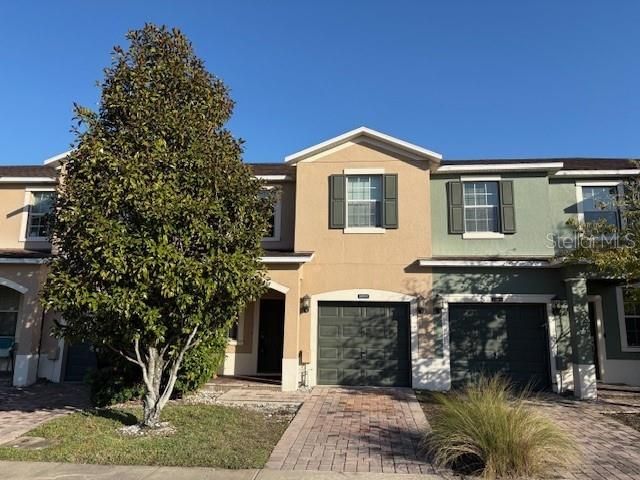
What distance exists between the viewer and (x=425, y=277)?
13.5 meters

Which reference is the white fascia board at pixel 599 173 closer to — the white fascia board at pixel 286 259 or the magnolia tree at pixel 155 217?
the white fascia board at pixel 286 259

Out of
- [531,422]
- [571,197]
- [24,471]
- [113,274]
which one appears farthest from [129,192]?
[571,197]

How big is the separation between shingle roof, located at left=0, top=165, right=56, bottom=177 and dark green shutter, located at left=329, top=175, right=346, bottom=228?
9.24 metres

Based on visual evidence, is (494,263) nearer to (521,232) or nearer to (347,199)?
(521,232)

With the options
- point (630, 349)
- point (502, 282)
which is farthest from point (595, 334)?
point (502, 282)

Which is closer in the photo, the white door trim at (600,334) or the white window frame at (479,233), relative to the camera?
the white window frame at (479,233)

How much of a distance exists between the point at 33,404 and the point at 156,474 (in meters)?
6.43

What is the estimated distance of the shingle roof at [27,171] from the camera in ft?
52.3

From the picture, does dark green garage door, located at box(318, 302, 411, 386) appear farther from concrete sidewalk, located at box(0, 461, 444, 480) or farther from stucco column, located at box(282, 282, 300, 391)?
concrete sidewalk, located at box(0, 461, 444, 480)

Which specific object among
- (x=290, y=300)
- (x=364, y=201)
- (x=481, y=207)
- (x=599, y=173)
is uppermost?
Result: (x=599, y=173)

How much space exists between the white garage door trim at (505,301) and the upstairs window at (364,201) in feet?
9.76

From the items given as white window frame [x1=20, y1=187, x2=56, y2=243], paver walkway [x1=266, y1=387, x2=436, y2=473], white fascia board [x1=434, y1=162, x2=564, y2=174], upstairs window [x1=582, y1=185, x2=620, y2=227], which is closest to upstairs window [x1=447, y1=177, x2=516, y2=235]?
white fascia board [x1=434, y1=162, x2=564, y2=174]

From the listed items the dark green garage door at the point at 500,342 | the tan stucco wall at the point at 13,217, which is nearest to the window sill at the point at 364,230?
the dark green garage door at the point at 500,342

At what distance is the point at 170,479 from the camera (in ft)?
19.4
